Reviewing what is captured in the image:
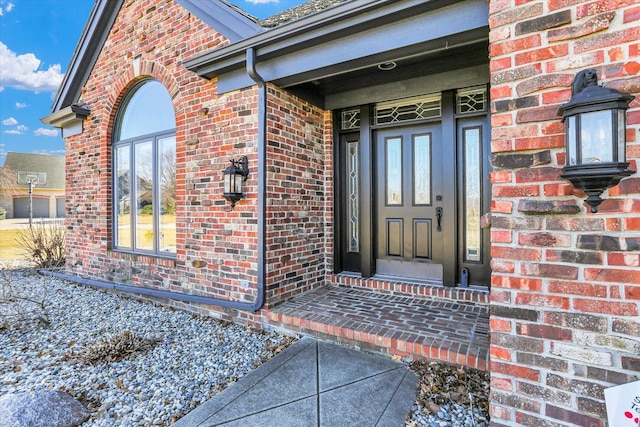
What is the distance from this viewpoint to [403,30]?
2.47m

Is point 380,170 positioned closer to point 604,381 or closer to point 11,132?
point 604,381

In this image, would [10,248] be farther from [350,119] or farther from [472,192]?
[472,192]

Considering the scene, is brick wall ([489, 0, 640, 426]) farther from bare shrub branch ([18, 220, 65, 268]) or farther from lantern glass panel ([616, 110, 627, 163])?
bare shrub branch ([18, 220, 65, 268])

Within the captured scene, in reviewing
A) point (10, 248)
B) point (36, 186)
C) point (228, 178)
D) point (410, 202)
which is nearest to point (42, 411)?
point (228, 178)

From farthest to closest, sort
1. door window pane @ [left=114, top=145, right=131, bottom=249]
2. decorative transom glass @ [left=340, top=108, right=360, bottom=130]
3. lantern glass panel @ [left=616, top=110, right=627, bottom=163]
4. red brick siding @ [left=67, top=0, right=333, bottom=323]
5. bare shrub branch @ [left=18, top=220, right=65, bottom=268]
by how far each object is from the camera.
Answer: bare shrub branch @ [left=18, top=220, right=65, bottom=268]
door window pane @ [left=114, top=145, right=131, bottom=249]
decorative transom glass @ [left=340, top=108, right=360, bottom=130]
red brick siding @ [left=67, top=0, right=333, bottom=323]
lantern glass panel @ [left=616, top=110, right=627, bottom=163]

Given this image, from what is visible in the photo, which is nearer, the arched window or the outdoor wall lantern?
the outdoor wall lantern

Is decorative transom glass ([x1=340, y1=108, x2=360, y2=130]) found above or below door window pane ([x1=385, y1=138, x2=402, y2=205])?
above

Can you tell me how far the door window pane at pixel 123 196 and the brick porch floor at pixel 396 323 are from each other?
3.08 metres

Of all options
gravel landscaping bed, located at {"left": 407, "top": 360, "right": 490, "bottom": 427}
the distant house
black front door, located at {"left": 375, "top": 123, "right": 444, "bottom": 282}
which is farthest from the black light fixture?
the distant house

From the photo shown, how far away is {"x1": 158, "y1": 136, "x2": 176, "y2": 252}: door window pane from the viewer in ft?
13.9

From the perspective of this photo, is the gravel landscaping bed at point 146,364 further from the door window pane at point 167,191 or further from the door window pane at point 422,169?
the door window pane at point 422,169

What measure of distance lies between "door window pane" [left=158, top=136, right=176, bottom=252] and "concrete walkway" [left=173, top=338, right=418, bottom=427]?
254cm

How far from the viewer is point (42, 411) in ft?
5.97

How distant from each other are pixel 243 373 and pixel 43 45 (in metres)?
29.6
